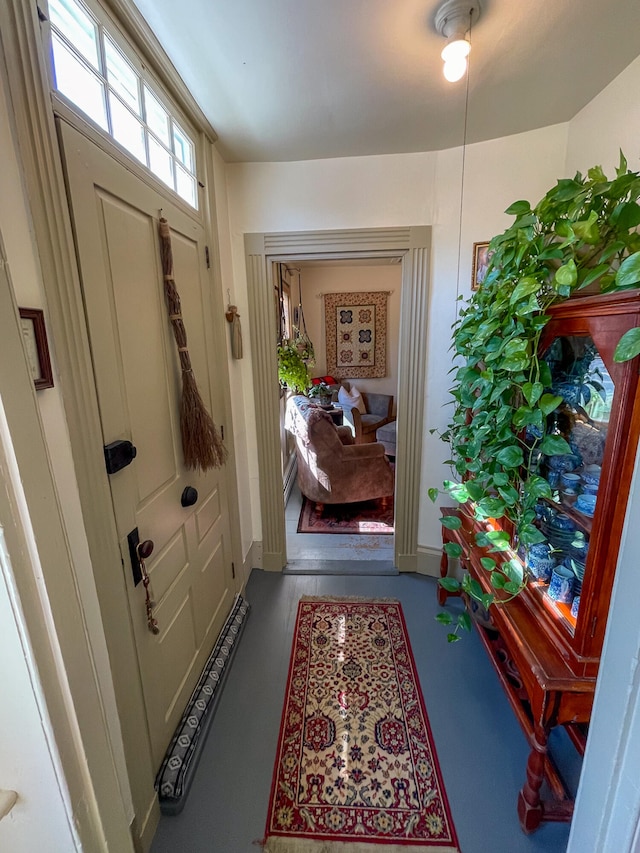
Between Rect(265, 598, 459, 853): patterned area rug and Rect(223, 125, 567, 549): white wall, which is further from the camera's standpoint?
Rect(223, 125, 567, 549): white wall

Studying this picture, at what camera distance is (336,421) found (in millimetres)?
4484

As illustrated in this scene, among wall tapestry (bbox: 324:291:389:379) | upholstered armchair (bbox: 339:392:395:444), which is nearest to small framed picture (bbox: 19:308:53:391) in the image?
upholstered armchair (bbox: 339:392:395:444)

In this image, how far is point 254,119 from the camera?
154 centimetres

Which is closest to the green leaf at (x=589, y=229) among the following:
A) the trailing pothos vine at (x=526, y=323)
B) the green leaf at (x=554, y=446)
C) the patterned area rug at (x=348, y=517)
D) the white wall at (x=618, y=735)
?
the trailing pothos vine at (x=526, y=323)

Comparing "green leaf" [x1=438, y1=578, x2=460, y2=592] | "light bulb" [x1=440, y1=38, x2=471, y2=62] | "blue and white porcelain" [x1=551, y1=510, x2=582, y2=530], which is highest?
"light bulb" [x1=440, y1=38, x2=471, y2=62]

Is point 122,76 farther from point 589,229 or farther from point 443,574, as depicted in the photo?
point 443,574

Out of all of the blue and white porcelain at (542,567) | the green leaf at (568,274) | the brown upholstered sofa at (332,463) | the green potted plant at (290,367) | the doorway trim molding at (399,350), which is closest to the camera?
the green leaf at (568,274)

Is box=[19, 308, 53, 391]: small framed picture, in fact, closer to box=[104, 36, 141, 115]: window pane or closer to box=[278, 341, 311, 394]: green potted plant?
box=[104, 36, 141, 115]: window pane

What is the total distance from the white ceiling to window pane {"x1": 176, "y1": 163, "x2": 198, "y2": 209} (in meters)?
0.27

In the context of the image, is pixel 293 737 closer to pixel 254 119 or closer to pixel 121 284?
pixel 121 284

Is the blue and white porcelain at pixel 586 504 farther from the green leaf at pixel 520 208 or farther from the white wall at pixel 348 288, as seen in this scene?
the white wall at pixel 348 288

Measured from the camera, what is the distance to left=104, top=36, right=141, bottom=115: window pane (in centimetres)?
101

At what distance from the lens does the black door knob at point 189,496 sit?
53.3 inches

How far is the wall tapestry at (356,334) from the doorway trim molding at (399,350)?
9.98 ft
